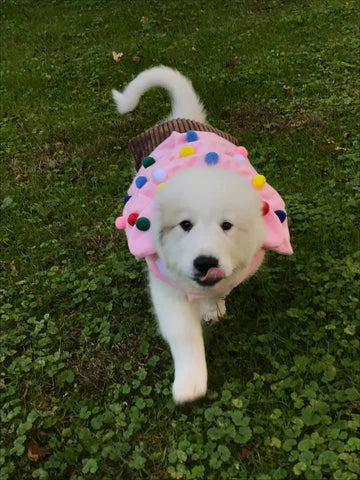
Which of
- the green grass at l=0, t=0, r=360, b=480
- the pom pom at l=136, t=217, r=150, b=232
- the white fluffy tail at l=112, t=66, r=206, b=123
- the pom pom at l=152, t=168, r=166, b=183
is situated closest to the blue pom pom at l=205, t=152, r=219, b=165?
the pom pom at l=152, t=168, r=166, b=183

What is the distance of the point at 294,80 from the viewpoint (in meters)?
5.44

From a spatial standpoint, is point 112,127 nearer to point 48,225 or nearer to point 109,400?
point 48,225

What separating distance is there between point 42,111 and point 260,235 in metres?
4.08

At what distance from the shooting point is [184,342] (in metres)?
2.34

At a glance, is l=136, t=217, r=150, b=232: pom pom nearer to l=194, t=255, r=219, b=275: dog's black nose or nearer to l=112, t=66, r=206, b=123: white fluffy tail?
l=194, t=255, r=219, b=275: dog's black nose

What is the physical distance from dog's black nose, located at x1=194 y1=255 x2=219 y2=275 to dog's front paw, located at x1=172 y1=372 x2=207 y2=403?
1.87 feet

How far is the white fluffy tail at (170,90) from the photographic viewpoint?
348 cm

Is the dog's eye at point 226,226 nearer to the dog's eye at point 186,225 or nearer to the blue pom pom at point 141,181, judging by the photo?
the dog's eye at point 186,225

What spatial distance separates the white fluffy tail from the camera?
3484 mm

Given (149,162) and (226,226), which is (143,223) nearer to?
(226,226)

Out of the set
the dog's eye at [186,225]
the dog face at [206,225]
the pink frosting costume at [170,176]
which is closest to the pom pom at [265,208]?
the pink frosting costume at [170,176]

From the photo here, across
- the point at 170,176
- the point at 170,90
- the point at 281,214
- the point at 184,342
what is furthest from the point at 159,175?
the point at 170,90

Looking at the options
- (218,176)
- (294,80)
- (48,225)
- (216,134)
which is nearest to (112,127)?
(48,225)

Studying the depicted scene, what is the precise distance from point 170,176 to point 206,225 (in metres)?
0.43
